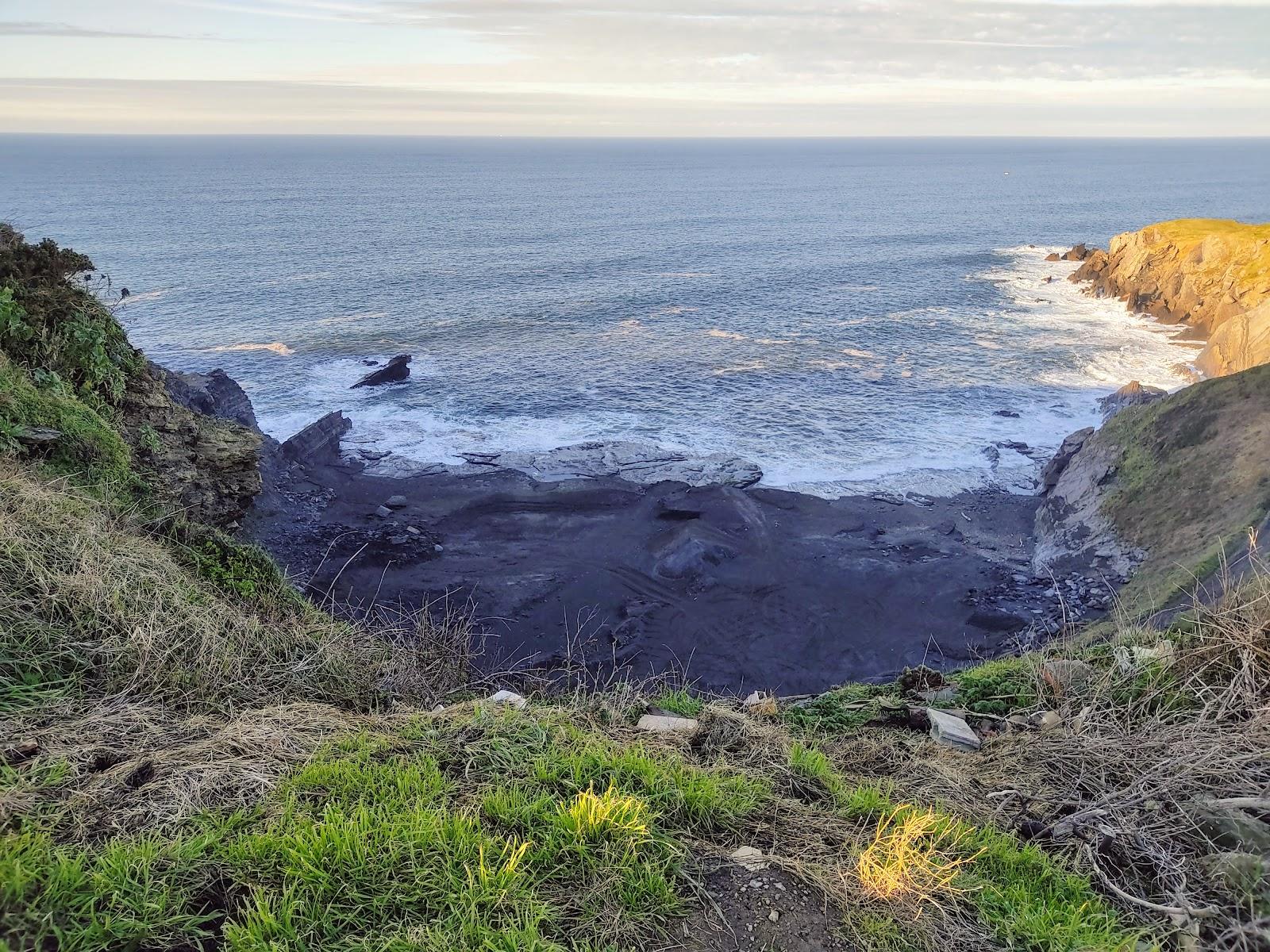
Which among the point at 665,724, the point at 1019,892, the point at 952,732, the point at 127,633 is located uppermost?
the point at 127,633

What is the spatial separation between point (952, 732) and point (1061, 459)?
2531 centimetres

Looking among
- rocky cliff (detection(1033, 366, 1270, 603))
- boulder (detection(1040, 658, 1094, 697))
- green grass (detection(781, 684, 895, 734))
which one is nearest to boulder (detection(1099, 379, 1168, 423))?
rocky cliff (detection(1033, 366, 1270, 603))

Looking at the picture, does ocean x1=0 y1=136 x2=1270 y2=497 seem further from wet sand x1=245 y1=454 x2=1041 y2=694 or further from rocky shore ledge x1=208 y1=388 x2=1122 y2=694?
wet sand x1=245 y1=454 x2=1041 y2=694

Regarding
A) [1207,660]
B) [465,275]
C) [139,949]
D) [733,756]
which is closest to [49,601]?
[139,949]

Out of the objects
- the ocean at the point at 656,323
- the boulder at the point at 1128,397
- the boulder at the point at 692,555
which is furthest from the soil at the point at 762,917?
the boulder at the point at 1128,397

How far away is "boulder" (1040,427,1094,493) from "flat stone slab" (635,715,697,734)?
2565 centimetres

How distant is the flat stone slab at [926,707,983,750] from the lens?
24.2 feet

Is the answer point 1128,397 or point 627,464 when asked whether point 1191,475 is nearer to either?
point 1128,397

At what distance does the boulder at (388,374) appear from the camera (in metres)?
39.9

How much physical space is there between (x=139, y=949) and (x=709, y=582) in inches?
757

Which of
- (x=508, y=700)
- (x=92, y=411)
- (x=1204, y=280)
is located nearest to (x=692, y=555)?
(x=92, y=411)

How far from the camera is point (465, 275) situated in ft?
210

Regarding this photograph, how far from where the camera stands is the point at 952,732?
7.53m

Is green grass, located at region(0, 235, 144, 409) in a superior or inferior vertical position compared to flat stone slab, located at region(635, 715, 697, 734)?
superior
